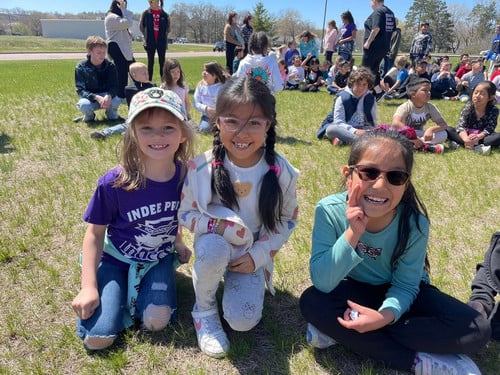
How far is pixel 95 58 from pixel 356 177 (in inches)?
241

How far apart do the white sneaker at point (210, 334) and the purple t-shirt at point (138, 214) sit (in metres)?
0.50

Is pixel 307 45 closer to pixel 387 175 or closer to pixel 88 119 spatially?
pixel 88 119

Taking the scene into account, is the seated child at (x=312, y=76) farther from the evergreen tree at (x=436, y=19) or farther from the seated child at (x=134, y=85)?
the evergreen tree at (x=436, y=19)

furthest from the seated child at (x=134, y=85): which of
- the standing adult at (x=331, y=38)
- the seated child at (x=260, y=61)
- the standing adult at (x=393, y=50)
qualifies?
the standing adult at (x=331, y=38)

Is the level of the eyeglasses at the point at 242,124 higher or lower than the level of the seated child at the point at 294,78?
higher

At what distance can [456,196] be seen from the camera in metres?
4.29

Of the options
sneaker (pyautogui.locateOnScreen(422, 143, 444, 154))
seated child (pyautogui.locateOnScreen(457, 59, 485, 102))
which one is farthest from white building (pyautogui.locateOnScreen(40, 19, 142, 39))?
sneaker (pyautogui.locateOnScreen(422, 143, 444, 154))

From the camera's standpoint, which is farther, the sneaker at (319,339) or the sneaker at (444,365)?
the sneaker at (319,339)

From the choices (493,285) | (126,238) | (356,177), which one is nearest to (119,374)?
(126,238)

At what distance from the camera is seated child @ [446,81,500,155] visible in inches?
232

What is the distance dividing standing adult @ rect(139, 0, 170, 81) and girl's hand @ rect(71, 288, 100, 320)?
7.57 metres

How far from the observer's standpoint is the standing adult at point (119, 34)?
24.6ft

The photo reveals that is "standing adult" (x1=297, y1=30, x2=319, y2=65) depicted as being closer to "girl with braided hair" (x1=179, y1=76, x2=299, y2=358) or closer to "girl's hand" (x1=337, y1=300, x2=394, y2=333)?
"girl with braided hair" (x1=179, y1=76, x2=299, y2=358)

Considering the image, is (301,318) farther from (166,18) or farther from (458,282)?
(166,18)
